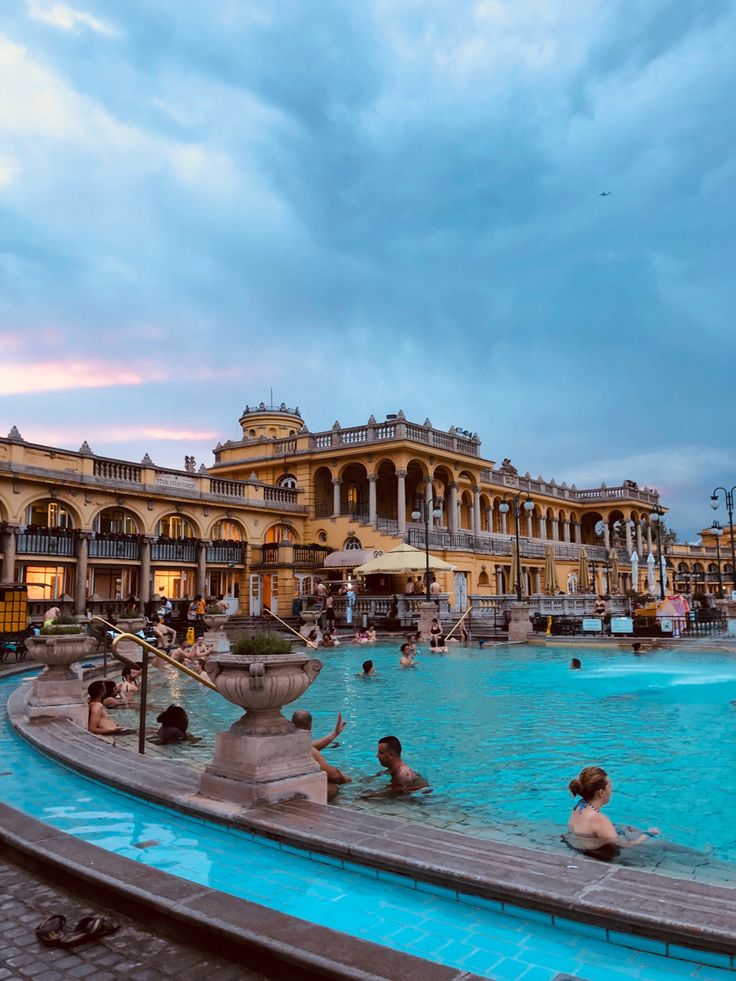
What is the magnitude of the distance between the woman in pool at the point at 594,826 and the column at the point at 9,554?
24630mm

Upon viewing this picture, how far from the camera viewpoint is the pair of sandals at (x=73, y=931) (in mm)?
3916

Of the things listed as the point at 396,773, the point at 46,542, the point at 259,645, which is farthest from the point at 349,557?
the point at 259,645

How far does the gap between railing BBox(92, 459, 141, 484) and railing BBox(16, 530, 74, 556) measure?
307 cm

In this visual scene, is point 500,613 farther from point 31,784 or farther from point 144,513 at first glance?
point 31,784

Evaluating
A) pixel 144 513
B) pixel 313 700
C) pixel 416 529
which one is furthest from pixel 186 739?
pixel 416 529

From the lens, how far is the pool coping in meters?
3.89

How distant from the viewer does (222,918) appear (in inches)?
156

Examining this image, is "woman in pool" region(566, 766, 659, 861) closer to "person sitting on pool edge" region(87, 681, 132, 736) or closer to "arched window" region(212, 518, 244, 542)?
"person sitting on pool edge" region(87, 681, 132, 736)

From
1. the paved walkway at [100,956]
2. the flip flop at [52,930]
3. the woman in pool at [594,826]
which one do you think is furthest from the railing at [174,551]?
the flip flop at [52,930]

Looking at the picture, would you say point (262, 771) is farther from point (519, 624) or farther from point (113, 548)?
point (113, 548)

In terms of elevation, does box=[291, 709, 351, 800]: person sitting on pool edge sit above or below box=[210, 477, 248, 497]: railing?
below

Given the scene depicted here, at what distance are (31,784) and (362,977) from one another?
5524mm

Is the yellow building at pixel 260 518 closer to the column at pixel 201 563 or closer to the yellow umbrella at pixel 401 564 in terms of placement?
the column at pixel 201 563

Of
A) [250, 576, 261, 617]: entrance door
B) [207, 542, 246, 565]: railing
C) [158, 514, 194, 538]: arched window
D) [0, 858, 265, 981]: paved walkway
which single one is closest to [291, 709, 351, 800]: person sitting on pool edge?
[0, 858, 265, 981]: paved walkway
